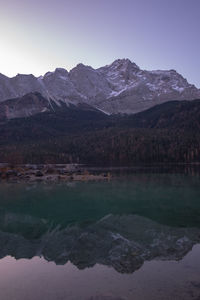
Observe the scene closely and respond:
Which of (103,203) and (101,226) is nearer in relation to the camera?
(101,226)

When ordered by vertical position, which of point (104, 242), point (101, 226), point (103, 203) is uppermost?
point (104, 242)

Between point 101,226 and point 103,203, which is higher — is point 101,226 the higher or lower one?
the higher one

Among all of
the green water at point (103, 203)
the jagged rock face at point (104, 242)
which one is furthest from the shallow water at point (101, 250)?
the green water at point (103, 203)

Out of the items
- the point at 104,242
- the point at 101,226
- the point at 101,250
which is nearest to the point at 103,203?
the point at 101,226

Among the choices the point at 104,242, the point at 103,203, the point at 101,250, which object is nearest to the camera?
the point at 101,250

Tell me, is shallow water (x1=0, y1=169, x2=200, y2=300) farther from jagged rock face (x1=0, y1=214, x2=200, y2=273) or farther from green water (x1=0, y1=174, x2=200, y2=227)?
green water (x1=0, y1=174, x2=200, y2=227)

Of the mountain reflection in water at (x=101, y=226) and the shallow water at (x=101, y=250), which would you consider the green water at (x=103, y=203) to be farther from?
the shallow water at (x=101, y=250)

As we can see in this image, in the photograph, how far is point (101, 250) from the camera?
2127cm

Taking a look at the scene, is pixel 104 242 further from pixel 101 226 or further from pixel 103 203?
pixel 103 203

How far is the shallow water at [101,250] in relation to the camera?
Answer: 15.0m

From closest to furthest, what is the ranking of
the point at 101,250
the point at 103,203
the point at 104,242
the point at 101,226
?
the point at 101,250, the point at 104,242, the point at 101,226, the point at 103,203

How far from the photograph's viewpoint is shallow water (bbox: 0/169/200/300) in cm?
1501

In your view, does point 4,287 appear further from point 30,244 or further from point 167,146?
point 167,146

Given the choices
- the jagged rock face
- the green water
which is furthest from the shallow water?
the green water
